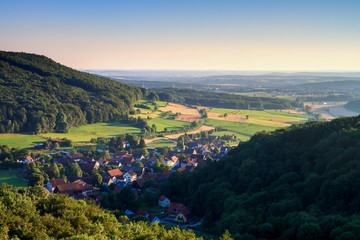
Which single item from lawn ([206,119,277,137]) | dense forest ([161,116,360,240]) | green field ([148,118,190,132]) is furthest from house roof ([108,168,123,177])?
lawn ([206,119,277,137])

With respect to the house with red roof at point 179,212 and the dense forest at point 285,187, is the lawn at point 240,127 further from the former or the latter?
the house with red roof at point 179,212

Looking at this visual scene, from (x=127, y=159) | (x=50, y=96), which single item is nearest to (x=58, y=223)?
(x=127, y=159)

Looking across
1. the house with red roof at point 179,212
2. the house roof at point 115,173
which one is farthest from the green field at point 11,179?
the house with red roof at point 179,212

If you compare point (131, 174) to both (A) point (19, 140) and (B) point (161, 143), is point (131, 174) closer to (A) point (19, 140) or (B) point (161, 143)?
(B) point (161, 143)

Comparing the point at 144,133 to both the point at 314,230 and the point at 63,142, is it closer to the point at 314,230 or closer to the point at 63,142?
the point at 63,142

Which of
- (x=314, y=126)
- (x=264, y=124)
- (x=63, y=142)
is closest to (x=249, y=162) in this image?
(x=314, y=126)

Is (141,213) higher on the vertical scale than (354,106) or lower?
lower
